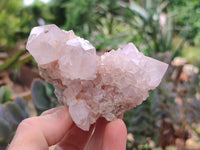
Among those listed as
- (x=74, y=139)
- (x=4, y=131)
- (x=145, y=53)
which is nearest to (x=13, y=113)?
(x=4, y=131)

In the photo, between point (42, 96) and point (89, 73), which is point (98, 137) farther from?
point (42, 96)

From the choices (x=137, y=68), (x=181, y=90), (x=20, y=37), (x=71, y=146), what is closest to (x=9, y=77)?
(x=20, y=37)

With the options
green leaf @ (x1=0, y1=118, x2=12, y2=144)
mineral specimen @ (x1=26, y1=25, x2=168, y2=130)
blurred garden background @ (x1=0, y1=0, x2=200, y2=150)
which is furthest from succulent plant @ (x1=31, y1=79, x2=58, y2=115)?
mineral specimen @ (x1=26, y1=25, x2=168, y2=130)

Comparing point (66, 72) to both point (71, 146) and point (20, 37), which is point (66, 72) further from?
point (20, 37)

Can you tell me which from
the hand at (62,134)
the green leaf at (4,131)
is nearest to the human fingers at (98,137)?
the hand at (62,134)

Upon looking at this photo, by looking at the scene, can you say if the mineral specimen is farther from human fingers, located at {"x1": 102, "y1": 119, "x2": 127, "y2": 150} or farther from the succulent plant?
the succulent plant
